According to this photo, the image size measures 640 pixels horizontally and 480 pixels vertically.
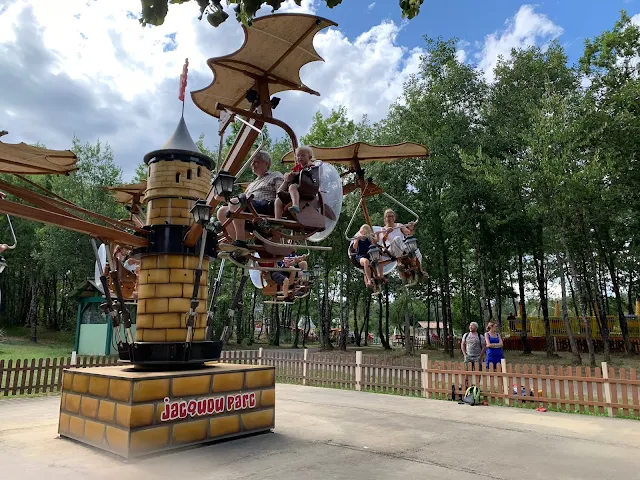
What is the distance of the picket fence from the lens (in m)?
8.89

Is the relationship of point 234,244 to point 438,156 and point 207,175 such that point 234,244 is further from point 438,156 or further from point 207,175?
point 438,156

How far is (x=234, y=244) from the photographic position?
5594 millimetres

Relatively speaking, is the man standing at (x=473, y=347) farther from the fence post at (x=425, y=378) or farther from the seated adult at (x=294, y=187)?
the seated adult at (x=294, y=187)

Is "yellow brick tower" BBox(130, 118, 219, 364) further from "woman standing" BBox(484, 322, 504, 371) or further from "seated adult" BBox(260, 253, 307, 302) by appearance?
"woman standing" BBox(484, 322, 504, 371)

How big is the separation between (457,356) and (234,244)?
878 inches

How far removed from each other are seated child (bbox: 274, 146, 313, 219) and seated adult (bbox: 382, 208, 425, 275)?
2.03 m

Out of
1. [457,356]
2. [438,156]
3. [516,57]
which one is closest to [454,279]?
[457,356]

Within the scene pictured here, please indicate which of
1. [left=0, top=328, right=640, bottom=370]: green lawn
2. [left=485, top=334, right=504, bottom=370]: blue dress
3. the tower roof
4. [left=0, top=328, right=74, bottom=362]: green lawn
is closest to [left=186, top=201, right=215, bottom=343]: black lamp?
the tower roof

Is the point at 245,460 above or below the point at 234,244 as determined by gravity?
below

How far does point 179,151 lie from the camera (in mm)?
6633

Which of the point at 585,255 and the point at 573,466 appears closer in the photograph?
the point at 573,466

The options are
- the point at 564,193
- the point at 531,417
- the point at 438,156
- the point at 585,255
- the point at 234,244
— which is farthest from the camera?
the point at 585,255

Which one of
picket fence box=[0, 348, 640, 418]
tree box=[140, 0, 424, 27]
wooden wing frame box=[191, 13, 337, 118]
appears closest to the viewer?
tree box=[140, 0, 424, 27]

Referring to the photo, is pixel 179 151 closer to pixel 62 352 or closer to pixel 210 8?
pixel 210 8
